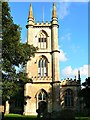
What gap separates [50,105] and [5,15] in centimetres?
2217

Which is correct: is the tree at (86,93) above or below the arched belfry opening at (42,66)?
below

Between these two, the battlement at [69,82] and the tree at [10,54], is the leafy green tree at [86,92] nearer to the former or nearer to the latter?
the battlement at [69,82]

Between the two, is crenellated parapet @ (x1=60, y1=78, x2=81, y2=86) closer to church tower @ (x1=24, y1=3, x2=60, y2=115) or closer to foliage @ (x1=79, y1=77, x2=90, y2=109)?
church tower @ (x1=24, y1=3, x2=60, y2=115)

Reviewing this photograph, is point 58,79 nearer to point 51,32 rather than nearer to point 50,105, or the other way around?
point 50,105

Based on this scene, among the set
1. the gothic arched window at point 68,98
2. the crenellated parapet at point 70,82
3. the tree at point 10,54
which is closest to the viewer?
the tree at point 10,54

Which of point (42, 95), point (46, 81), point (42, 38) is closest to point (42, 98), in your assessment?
point (42, 95)

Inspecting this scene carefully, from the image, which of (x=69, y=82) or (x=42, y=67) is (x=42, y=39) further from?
(x=69, y=82)

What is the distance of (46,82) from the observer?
4216cm

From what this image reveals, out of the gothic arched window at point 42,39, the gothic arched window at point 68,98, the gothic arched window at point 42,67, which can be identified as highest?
the gothic arched window at point 42,39

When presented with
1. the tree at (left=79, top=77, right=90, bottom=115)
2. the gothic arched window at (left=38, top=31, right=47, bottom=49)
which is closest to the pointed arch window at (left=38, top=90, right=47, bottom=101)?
the tree at (left=79, top=77, right=90, bottom=115)

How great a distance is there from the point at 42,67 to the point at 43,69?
38cm

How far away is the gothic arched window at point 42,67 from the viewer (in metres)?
43.9

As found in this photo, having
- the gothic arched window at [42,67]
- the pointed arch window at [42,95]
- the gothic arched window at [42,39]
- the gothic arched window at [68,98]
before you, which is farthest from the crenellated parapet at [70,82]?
the gothic arched window at [42,39]

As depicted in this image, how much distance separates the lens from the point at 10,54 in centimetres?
2273
